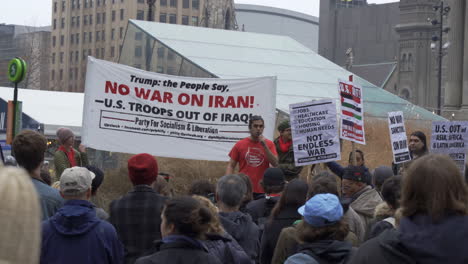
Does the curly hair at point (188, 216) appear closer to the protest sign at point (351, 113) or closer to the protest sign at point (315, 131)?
the protest sign at point (315, 131)

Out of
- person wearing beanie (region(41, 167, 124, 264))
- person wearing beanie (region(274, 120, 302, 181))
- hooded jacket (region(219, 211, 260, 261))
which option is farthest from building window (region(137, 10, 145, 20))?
person wearing beanie (region(41, 167, 124, 264))

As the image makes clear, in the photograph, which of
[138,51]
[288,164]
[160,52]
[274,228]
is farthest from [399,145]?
[138,51]

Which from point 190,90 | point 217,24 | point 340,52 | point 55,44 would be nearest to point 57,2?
point 55,44

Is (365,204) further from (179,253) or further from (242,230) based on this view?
(179,253)

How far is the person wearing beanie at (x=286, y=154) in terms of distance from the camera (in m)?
10.2

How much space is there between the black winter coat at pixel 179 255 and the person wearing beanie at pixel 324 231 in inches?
20.6

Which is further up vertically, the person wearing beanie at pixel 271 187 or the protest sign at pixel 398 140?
the protest sign at pixel 398 140

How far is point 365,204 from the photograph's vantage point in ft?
24.3

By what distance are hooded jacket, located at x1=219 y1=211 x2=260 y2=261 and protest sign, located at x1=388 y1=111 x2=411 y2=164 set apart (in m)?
6.20

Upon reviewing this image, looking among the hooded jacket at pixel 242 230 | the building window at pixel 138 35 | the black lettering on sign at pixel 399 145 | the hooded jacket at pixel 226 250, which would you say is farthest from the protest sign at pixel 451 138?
the building window at pixel 138 35

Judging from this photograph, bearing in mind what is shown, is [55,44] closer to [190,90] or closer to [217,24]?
[217,24]

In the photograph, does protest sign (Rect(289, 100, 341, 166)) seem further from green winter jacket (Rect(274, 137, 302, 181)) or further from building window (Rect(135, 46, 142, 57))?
building window (Rect(135, 46, 142, 57))

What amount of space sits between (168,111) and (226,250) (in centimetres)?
714

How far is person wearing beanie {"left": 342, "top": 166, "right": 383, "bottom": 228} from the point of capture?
740 centimetres
